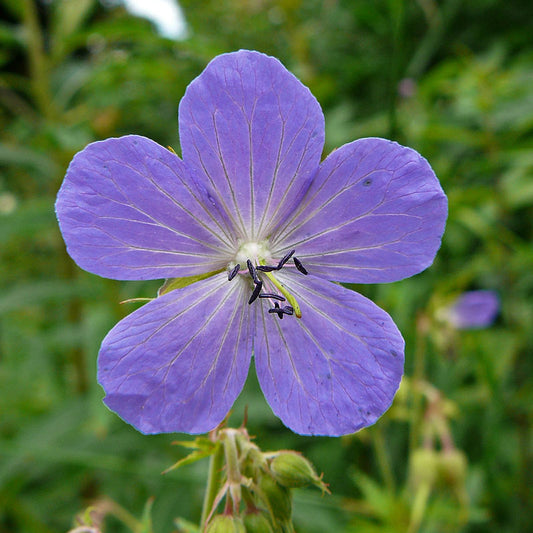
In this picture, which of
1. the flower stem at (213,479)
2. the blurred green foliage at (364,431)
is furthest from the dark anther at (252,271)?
the blurred green foliage at (364,431)

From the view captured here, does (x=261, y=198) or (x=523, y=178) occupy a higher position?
(x=523, y=178)

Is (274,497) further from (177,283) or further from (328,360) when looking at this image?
(177,283)

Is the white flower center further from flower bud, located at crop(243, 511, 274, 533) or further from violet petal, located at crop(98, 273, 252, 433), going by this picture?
flower bud, located at crop(243, 511, 274, 533)

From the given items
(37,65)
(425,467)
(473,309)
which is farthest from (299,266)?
(37,65)

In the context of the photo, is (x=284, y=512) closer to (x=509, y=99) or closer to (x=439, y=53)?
(x=509, y=99)

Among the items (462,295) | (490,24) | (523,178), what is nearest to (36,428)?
(462,295)

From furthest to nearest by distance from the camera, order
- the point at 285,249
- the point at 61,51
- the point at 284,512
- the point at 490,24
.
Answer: the point at 490,24
the point at 61,51
the point at 285,249
the point at 284,512

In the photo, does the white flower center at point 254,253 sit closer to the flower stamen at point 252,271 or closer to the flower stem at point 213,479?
the flower stamen at point 252,271
